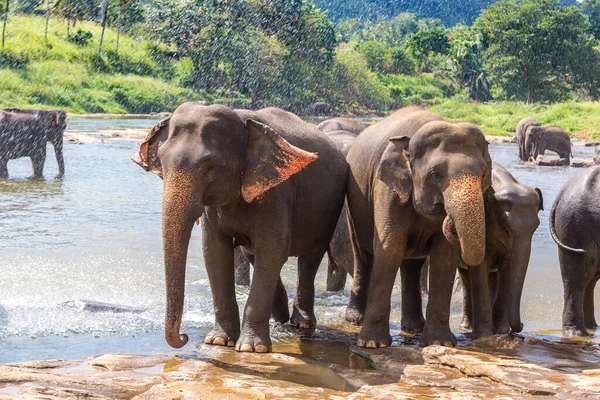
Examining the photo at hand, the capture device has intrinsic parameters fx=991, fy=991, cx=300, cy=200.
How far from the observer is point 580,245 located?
7582 mm

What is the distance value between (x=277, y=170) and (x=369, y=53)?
75787mm

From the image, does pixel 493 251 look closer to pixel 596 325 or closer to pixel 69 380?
pixel 596 325

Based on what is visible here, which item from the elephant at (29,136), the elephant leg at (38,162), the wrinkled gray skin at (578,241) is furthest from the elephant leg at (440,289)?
the elephant leg at (38,162)

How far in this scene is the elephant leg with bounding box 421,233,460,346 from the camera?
6289mm

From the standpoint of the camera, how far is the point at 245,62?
5431 cm

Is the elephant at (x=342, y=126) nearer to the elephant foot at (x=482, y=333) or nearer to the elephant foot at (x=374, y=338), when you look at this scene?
the elephant foot at (x=482, y=333)

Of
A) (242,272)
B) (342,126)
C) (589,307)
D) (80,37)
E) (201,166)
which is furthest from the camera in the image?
(80,37)

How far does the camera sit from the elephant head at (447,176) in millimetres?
5562

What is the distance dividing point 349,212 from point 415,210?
103 centimetres

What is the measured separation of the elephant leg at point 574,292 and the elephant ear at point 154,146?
11.1ft

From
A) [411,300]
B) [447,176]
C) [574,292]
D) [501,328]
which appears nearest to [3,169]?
[411,300]

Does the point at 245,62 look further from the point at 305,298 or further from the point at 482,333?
the point at 482,333

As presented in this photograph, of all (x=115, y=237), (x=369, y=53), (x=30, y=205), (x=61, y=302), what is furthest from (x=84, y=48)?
(x=61, y=302)

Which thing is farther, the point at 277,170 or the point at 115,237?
the point at 115,237
